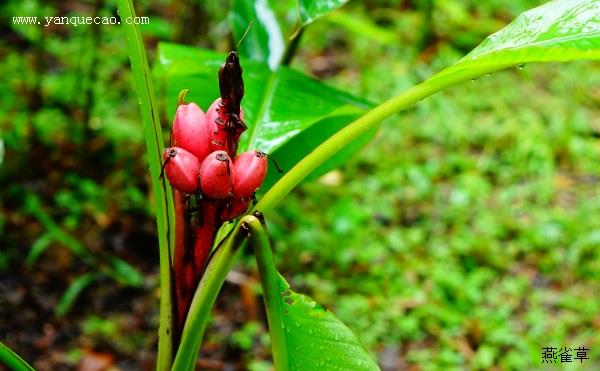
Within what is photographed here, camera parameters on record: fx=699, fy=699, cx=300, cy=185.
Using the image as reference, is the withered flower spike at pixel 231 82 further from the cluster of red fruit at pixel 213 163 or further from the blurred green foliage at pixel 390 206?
the blurred green foliage at pixel 390 206

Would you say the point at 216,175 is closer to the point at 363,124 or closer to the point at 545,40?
the point at 363,124

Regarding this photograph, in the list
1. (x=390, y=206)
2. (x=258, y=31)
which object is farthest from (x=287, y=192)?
(x=390, y=206)

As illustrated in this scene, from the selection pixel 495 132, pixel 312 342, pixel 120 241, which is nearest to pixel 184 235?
pixel 312 342

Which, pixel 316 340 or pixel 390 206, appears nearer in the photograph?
pixel 316 340

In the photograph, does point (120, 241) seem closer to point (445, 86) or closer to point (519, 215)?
point (519, 215)

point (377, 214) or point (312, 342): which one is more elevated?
point (377, 214)

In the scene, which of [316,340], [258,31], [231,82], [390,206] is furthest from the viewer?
[390,206]
